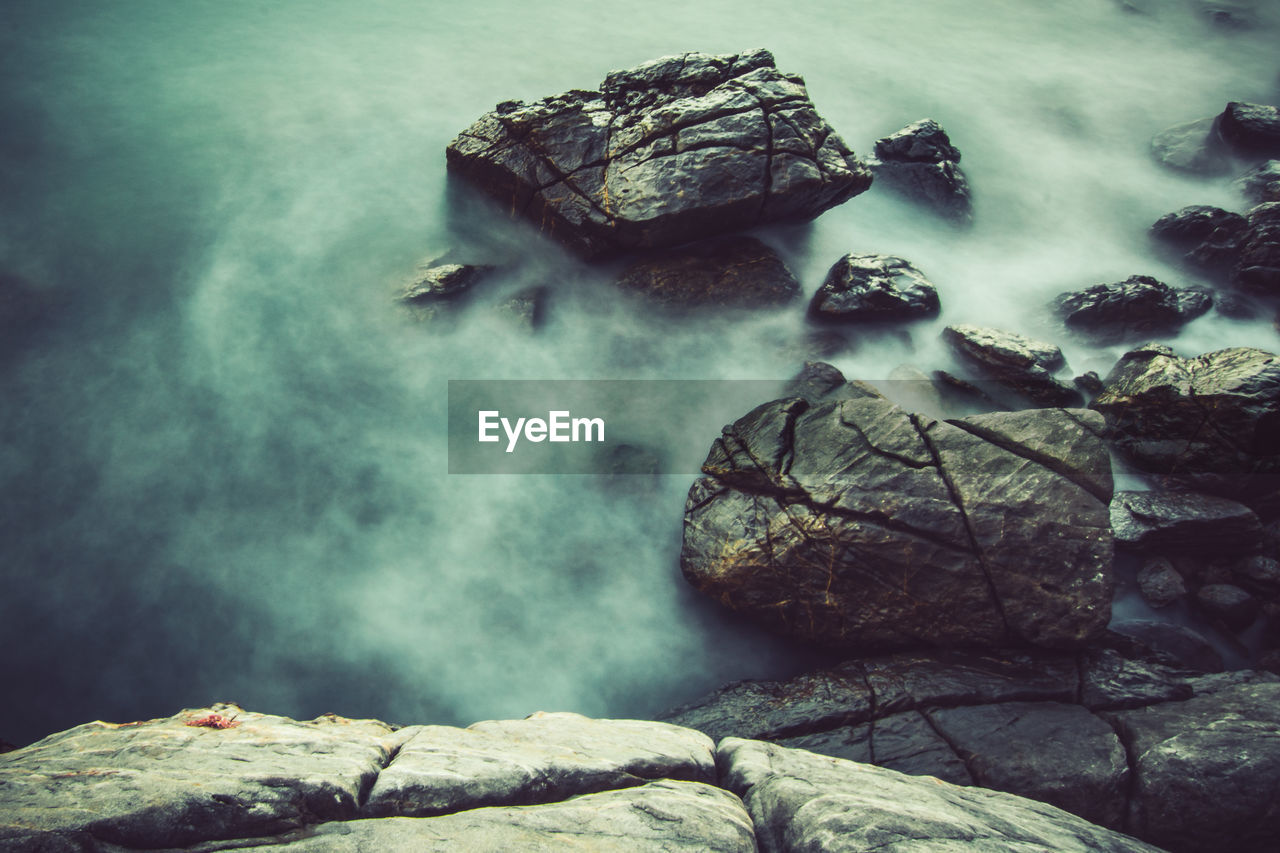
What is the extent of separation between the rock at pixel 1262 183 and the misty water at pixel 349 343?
741mm

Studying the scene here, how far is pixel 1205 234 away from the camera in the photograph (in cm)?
1087

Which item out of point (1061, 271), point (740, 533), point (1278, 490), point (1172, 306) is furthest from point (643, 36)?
point (1278, 490)

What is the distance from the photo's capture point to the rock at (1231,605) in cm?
669

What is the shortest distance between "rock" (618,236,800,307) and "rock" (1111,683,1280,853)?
678cm

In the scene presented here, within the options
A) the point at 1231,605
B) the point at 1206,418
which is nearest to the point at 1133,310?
the point at 1206,418

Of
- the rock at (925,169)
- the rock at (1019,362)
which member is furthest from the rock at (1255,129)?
the rock at (1019,362)

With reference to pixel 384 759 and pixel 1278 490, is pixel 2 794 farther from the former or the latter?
pixel 1278 490

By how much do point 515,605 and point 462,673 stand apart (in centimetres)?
92

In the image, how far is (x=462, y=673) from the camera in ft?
22.6

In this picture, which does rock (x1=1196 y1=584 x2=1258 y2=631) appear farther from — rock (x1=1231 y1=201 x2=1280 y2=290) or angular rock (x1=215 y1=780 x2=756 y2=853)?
angular rock (x1=215 y1=780 x2=756 y2=853)

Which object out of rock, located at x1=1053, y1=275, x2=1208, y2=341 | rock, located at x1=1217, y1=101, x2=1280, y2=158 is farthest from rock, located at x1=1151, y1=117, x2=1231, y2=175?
rock, located at x1=1053, y1=275, x2=1208, y2=341

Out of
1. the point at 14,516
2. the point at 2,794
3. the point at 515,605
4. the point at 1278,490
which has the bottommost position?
the point at 515,605

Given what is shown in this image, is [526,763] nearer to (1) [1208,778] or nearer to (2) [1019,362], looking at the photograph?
(1) [1208,778]

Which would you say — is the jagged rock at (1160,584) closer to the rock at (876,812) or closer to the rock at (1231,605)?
the rock at (1231,605)
